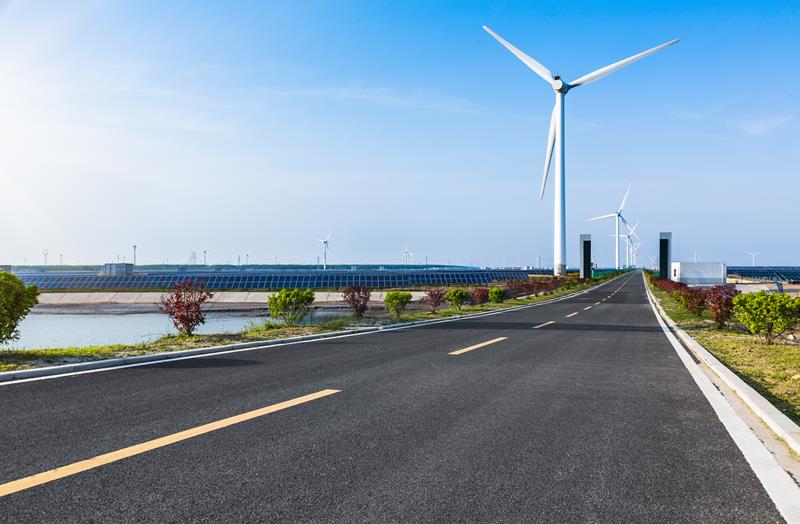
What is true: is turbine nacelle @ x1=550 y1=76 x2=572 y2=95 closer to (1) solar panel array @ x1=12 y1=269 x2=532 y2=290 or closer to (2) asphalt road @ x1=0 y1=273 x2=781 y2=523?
(1) solar panel array @ x1=12 y1=269 x2=532 y2=290

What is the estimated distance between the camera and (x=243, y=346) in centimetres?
1148

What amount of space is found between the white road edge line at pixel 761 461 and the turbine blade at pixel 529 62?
44.9 m

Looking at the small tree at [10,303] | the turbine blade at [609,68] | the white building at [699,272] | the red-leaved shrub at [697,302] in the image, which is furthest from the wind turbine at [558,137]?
the small tree at [10,303]

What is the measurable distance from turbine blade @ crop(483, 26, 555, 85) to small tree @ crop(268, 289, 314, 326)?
3860cm

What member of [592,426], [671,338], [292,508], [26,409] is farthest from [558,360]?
[26,409]

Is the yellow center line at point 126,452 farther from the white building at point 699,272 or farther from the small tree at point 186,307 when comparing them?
the white building at point 699,272

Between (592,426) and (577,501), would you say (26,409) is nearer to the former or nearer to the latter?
(577,501)

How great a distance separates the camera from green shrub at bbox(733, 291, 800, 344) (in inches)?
509

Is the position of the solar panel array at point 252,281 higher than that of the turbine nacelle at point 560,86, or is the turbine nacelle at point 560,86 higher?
the turbine nacelle at point 560,86

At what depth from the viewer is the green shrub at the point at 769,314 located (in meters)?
12.9

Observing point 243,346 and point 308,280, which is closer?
point 243,346

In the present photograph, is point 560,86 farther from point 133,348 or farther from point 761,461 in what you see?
point 761,461

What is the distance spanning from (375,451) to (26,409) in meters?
4.24

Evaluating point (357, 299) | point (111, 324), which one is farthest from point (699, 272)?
point (111, 324)
